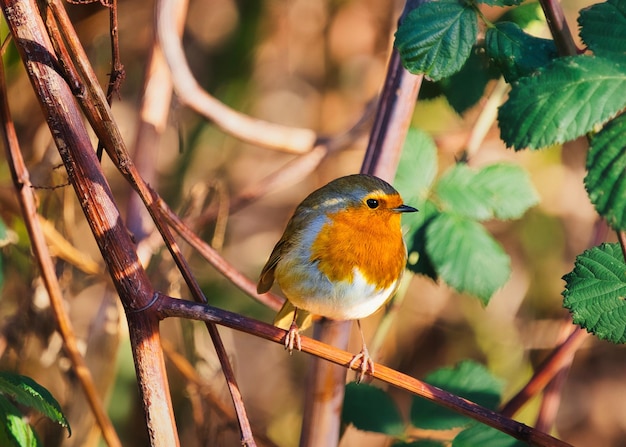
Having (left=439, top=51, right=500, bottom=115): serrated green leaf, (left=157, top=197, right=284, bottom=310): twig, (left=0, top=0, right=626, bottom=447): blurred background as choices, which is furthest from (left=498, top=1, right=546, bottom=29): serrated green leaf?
(left=157, top=197, right=284, bottom=310): twig

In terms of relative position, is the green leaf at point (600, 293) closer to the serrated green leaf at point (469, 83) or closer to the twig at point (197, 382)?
the serrated green leaf at point (469, 83)

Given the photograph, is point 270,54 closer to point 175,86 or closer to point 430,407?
point 175,86

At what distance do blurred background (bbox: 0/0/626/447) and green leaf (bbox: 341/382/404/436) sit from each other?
1.98ft

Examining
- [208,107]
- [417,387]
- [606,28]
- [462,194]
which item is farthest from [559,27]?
[208,107]

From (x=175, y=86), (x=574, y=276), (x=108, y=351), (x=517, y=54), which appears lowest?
(x=574, y=276)

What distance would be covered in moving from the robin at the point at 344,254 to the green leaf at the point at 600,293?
0.44m

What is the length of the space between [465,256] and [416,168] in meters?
0.24

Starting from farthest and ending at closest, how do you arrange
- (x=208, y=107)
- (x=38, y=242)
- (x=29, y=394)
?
1. (x=208, y=107)
2. (x=38, y=242)
3. (x=29, y=394)

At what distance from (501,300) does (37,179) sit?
1.59m

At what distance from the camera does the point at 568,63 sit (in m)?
0.80

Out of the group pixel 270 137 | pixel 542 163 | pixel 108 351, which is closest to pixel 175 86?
pixel 270 137

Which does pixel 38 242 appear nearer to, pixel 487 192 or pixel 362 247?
pixel 362 247

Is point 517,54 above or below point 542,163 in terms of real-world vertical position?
below

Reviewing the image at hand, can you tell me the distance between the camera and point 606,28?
81cm
